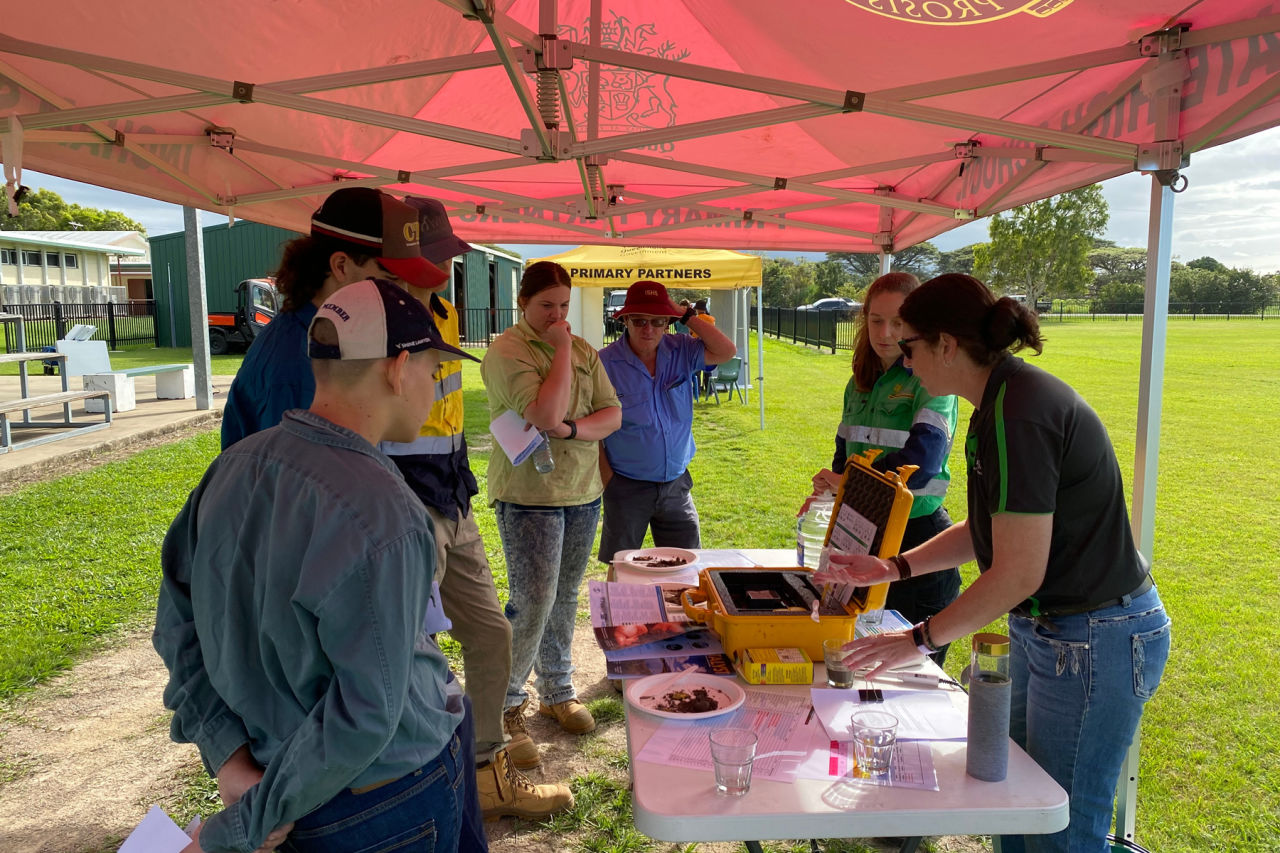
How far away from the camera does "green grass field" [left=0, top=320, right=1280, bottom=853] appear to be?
330 cm

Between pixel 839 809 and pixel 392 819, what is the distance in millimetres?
732

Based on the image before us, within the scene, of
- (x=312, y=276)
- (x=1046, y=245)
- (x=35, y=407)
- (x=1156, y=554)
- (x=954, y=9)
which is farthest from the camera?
(x=1046, y=245)

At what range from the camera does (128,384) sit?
1141cm

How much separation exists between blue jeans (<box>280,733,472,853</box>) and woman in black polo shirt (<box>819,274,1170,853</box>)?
904 mm

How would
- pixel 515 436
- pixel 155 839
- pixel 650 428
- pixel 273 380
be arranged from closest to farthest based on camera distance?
pixel 155 839 < pixel 273 380 < pixel 515 436 < pixel 650 428

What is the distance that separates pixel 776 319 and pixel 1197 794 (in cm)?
3342

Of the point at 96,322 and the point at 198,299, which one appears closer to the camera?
the point at 198,299

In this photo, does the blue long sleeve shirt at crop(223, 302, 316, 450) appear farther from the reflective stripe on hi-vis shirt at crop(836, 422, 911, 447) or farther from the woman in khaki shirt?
the reflective stripe on hi-vis shirt at crop(836, 422, 911, 447)

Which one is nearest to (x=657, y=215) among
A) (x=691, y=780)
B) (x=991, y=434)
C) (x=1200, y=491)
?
(x=991, y=434)

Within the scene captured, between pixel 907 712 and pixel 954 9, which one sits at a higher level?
pixel 954 9

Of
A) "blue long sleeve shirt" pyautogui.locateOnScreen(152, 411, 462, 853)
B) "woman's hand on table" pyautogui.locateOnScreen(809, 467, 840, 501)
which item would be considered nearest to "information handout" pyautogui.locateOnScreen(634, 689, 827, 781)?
"blue long sleeve shirt" pyautogui.locateOnScreen(152, 411, 462, 853)

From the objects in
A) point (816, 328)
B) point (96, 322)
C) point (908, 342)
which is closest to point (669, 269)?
point (908, 342)

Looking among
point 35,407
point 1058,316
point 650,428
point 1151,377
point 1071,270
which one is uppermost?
point 1071,270

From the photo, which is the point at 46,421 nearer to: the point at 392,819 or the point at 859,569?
the point at 392,819
